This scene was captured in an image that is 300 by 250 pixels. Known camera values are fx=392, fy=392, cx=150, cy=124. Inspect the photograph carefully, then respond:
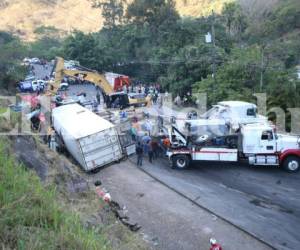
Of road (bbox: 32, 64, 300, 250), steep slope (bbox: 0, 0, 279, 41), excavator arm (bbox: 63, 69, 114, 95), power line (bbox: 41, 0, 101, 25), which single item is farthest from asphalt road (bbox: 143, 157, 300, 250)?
→ power line (bbox: 41, 0, 101, 25)

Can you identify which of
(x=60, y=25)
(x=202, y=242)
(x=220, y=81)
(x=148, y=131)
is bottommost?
(x=202, y=242)

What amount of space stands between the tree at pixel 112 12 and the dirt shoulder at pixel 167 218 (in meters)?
54.2

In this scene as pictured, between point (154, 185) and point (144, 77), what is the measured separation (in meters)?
36.5

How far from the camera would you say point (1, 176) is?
5.22m

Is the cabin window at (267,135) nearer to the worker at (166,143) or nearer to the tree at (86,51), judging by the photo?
the worker at (166,143)

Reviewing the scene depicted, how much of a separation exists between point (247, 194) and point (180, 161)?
4463 millimetres

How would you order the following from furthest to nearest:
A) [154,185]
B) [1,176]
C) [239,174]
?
[239,174], [154,185], [1,176]

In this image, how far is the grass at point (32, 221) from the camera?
14.0 ft

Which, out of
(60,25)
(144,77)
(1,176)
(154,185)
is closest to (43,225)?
(1,176)

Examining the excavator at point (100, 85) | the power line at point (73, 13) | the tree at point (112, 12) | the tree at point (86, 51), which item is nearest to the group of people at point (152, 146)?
the excavator at point (100, 85)

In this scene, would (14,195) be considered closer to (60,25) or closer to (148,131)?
(148,131)

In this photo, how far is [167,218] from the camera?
13.8m

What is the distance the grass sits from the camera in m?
4.26

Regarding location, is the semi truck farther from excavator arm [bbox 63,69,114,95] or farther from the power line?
the power line
